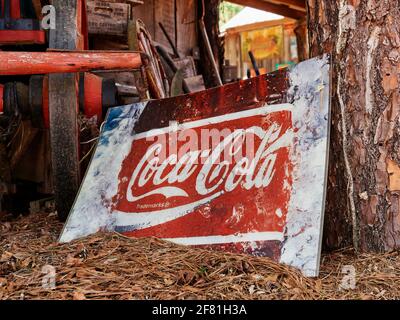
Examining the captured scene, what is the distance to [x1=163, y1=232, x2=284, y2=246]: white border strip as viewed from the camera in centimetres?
199

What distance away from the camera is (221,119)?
7.81 feet

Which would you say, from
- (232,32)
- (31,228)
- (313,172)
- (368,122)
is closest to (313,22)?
(368,122)

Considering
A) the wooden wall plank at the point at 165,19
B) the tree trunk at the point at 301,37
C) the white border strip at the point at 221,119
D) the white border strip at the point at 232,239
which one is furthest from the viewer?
the tree trunk at the point at 301,37

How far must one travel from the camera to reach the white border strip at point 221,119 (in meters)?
2.24

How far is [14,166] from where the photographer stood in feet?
11.5

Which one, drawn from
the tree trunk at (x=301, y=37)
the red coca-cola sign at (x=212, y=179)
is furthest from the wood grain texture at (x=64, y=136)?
the tree trunk at (x=301, y=37)

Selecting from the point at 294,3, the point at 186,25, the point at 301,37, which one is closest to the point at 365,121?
the point at 186,25

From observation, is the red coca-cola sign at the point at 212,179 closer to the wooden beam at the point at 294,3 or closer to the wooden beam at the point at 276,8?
the wooden beam at the point at 294,3

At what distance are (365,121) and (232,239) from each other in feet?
2.35

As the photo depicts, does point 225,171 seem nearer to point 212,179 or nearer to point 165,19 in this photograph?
point 212,179

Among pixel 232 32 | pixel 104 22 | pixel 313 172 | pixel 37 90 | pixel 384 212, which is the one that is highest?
pixel 232 32

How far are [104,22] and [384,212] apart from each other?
10.6 ft

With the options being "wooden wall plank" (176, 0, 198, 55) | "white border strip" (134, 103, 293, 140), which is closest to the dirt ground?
"white border strip" (134, 103, 293, 140)

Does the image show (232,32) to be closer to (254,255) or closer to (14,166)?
(14,166)
